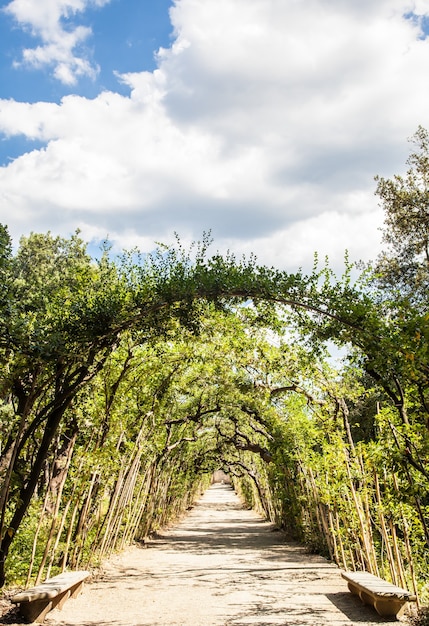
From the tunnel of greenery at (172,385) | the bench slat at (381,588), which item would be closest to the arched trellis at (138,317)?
the tunnel of greenery at (172,385)

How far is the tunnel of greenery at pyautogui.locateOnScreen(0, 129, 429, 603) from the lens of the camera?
4.19 meters

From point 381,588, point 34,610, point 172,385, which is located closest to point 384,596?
point 381,588

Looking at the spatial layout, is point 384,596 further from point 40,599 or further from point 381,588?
point 40,599

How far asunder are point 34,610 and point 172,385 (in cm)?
543

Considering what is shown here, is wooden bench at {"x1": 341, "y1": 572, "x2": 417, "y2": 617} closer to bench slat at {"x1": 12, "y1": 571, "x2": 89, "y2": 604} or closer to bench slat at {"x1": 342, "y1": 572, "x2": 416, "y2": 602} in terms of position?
bench slat at {"x1": 342, "y1": 572, "x2": 416, "y2": 602}

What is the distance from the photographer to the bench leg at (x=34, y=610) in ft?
14.6

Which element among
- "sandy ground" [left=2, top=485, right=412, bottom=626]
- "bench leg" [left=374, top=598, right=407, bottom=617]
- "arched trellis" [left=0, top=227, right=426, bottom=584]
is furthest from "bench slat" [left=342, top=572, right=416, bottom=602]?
"arched trellis" [left=0, top=227, right=426, bottom=584]

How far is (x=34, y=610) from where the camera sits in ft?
14.7

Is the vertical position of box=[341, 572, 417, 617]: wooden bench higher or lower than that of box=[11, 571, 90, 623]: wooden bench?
lower

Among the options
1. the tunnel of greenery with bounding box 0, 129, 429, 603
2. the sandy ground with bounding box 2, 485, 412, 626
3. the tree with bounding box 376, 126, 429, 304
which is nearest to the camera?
the tunnel of greenery with bounding box 0, 129, 429, 603

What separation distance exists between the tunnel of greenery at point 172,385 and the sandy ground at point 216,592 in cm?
52

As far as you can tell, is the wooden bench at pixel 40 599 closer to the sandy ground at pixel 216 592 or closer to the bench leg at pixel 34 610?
the bench leg at pixel 34 610

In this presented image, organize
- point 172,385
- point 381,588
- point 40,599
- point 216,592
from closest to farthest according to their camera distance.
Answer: point 40,599, point 381,588, point 216,592, point 172,385

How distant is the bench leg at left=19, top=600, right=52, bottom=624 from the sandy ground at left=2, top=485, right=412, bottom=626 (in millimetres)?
126
